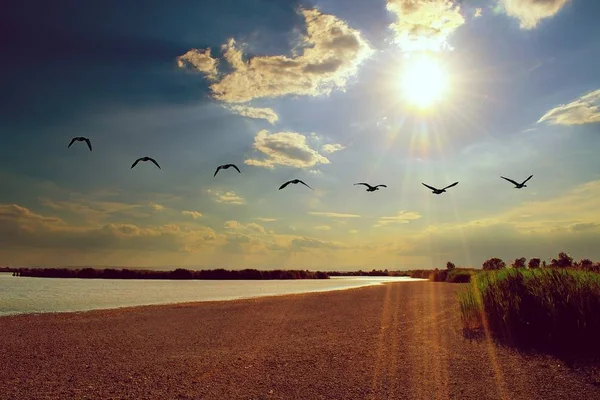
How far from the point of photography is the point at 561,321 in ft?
38.3

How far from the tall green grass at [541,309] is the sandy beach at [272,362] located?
1.00 metres

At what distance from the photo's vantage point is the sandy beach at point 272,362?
8711 mm

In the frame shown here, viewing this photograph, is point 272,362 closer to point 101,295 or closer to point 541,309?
point 541,309

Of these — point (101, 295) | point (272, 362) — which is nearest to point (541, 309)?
point (272, 362)

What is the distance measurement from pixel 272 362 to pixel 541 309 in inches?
303

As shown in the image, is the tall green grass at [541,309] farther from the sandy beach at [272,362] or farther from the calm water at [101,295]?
the calm water at [101,295]

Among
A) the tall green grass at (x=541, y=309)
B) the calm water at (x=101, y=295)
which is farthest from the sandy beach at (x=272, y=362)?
the calm water at (x=101, y=295)

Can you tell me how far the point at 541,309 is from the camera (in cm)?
1227

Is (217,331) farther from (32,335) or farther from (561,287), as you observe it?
(561,287)

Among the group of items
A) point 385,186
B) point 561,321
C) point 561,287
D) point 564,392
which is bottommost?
point 564,392

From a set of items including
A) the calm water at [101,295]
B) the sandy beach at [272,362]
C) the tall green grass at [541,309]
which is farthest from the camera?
the calm water at [101,295]

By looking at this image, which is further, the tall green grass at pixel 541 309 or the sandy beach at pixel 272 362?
the tall green grass at pixel 541 309

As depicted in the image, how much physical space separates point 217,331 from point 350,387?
822 centimetres

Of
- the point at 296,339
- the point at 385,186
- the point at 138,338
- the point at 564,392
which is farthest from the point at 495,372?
the point at 138,338
